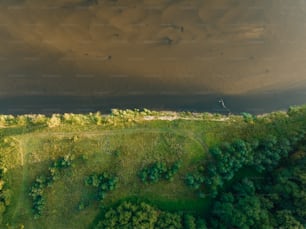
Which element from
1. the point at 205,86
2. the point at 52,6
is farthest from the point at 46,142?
the point at 205,86

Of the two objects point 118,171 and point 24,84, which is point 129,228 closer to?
point 118,171

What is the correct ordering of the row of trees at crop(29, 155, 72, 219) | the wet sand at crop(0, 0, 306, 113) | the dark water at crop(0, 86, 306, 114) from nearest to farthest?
the row of trees at crop(29, 155, 72, 219), the dark water at crop(0, 86, 306, 114), the wet sand at crop(0, 0, 306, 113)

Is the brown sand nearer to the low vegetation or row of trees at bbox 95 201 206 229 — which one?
the low vegetation

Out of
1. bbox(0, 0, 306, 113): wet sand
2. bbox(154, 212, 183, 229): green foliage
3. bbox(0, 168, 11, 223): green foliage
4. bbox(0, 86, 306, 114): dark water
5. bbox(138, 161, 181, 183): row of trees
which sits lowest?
bbox(154, 212, 183, 229): green foliage

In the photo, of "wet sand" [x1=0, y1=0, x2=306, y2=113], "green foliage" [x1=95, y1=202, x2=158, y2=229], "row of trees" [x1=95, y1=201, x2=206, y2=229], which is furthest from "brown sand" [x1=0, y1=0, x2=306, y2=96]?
"row of trees" [x1=95, y1=201, x2=206, y2=229]

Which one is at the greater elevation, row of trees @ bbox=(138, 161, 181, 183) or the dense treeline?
row of trees @ bbox=(138, 161, 181, 183)

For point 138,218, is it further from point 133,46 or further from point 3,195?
point 133,46

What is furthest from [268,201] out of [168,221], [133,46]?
[133,46]
